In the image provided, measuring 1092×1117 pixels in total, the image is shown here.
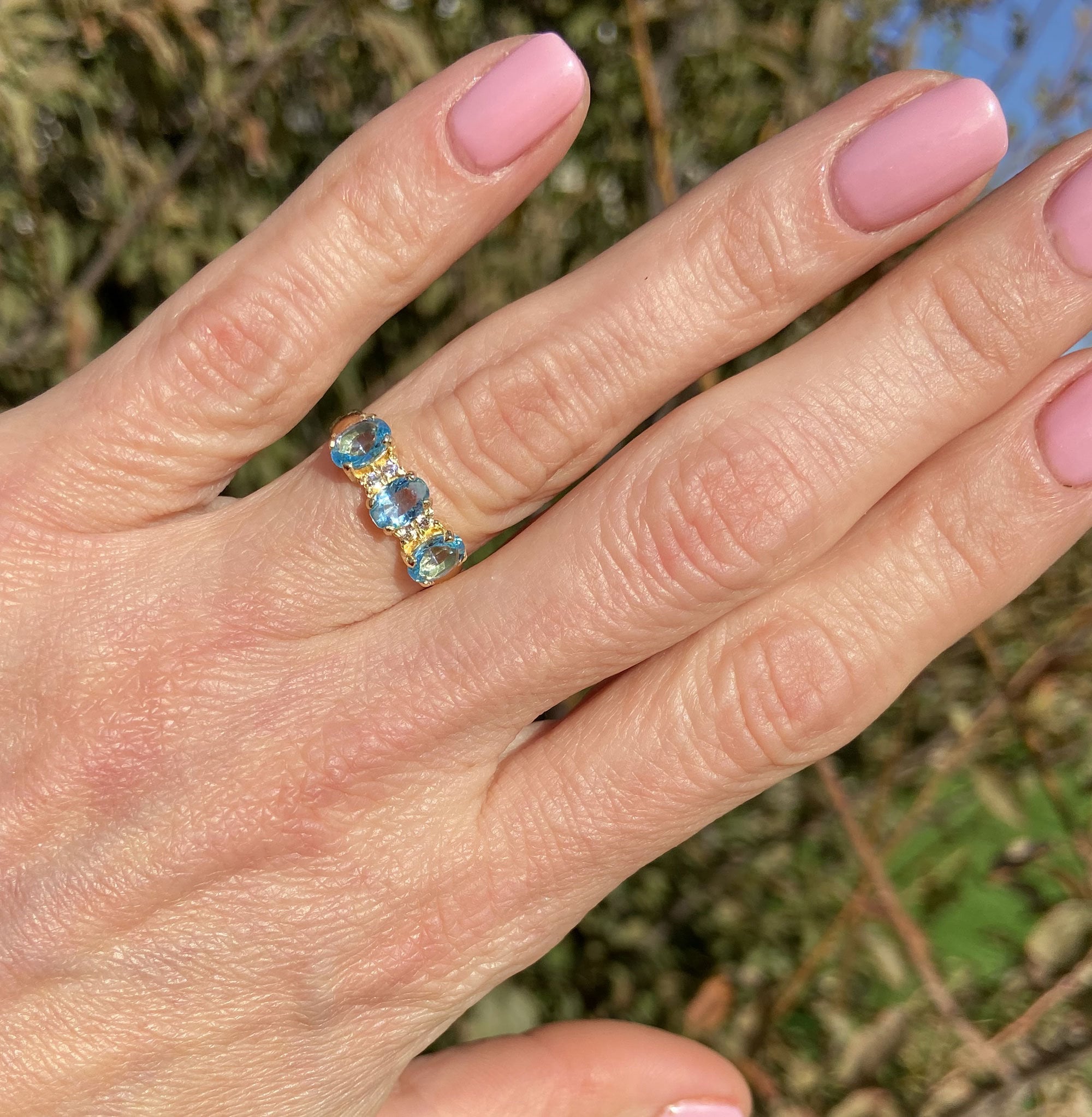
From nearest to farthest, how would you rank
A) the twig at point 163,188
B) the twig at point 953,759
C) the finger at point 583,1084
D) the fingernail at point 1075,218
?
the fingernail at point 1075,218 → the finger at point 583,1084 → the twig at point 953,759 → the twig at point 163,188

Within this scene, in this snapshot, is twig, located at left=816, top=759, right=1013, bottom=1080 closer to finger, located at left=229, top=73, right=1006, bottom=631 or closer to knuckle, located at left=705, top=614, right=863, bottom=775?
knuckle, located at left=705, top=614, right=863, bottom=775

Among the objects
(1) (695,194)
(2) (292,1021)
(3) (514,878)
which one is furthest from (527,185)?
(2) (292,1021)

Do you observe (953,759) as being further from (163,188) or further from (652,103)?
(163,188)

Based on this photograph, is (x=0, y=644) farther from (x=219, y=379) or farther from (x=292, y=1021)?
(x=292, y=1021)

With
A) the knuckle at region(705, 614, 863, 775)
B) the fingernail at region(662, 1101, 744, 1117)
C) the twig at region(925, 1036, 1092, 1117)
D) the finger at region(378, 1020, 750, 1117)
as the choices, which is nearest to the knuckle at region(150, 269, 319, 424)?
the knuckle at region(705, 614, 863, 775)

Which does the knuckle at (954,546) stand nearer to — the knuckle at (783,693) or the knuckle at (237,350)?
the knuckle at (783,693)

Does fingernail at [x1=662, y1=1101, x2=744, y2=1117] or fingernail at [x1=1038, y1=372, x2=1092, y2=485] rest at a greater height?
fingernail at [x1=1038, y1=372, x2=1092, y2=485]

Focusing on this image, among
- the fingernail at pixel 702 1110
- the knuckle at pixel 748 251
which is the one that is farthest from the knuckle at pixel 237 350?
the fingernail at pixel 702 1110
